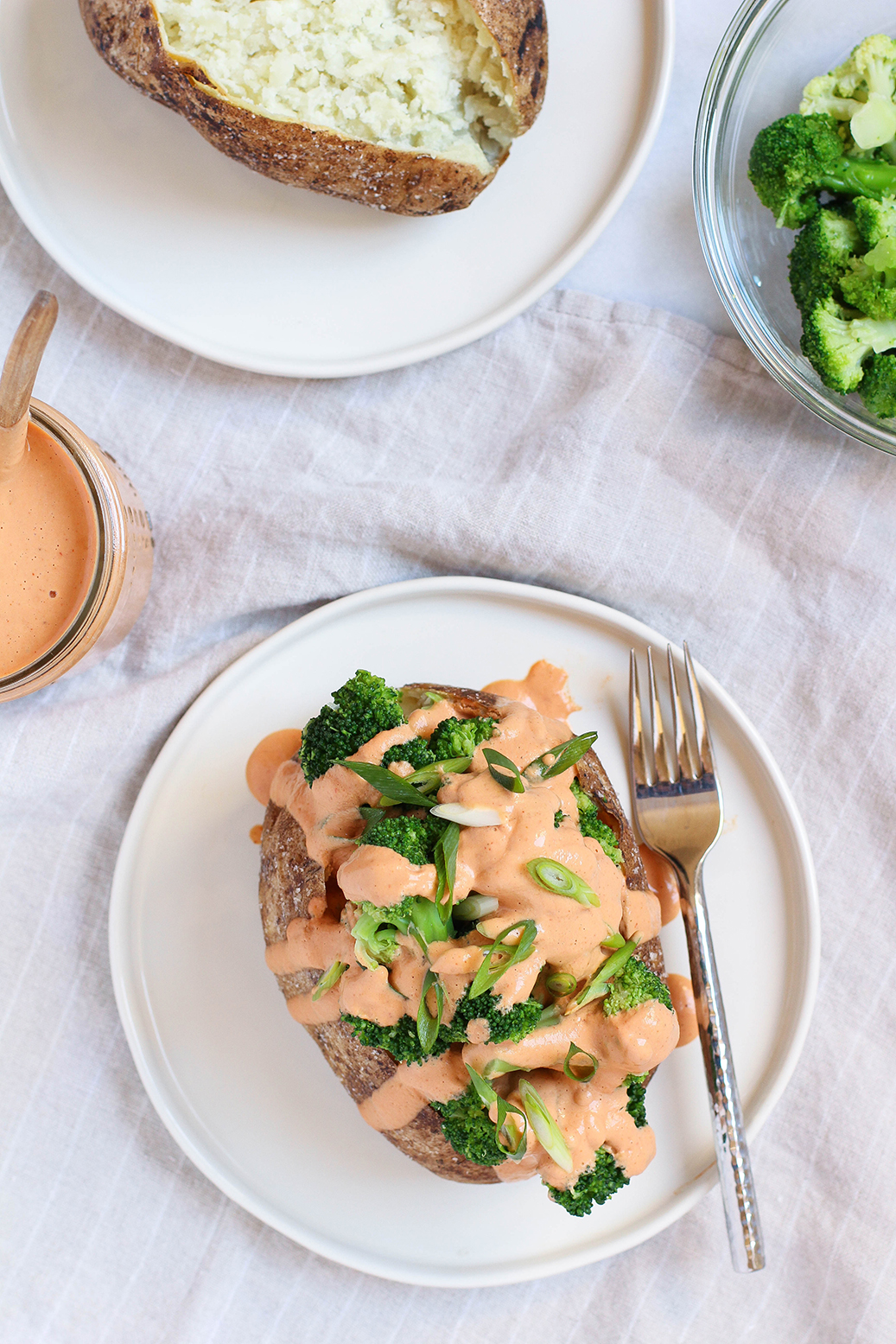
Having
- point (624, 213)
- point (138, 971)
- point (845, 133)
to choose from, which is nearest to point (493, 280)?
point (624, 213)

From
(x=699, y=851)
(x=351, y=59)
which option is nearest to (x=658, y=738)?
(x=699, y=851)

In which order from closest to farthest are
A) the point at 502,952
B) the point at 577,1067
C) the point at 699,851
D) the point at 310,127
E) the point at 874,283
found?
the point at 502,952
the point at 577,1067
the point at 310,127
the point at 874,283
the point at 699,851

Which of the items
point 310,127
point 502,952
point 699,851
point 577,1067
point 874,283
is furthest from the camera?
point 699,851

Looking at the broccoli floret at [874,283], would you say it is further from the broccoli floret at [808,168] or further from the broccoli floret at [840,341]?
the broccoli floret at [808,168]

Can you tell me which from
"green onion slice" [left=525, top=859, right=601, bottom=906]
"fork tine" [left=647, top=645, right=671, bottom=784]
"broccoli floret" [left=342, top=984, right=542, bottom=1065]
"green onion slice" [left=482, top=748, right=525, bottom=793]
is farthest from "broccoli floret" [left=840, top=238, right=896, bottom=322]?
"broccoli floret" [left=342, top=984, right=542, bottom=1065]

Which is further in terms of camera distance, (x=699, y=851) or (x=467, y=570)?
(x=467, y=570)

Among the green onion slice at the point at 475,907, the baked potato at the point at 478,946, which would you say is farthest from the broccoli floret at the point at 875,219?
the green onion slice at the point at 475,907

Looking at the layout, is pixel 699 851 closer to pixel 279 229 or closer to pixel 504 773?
pixel 504 773
